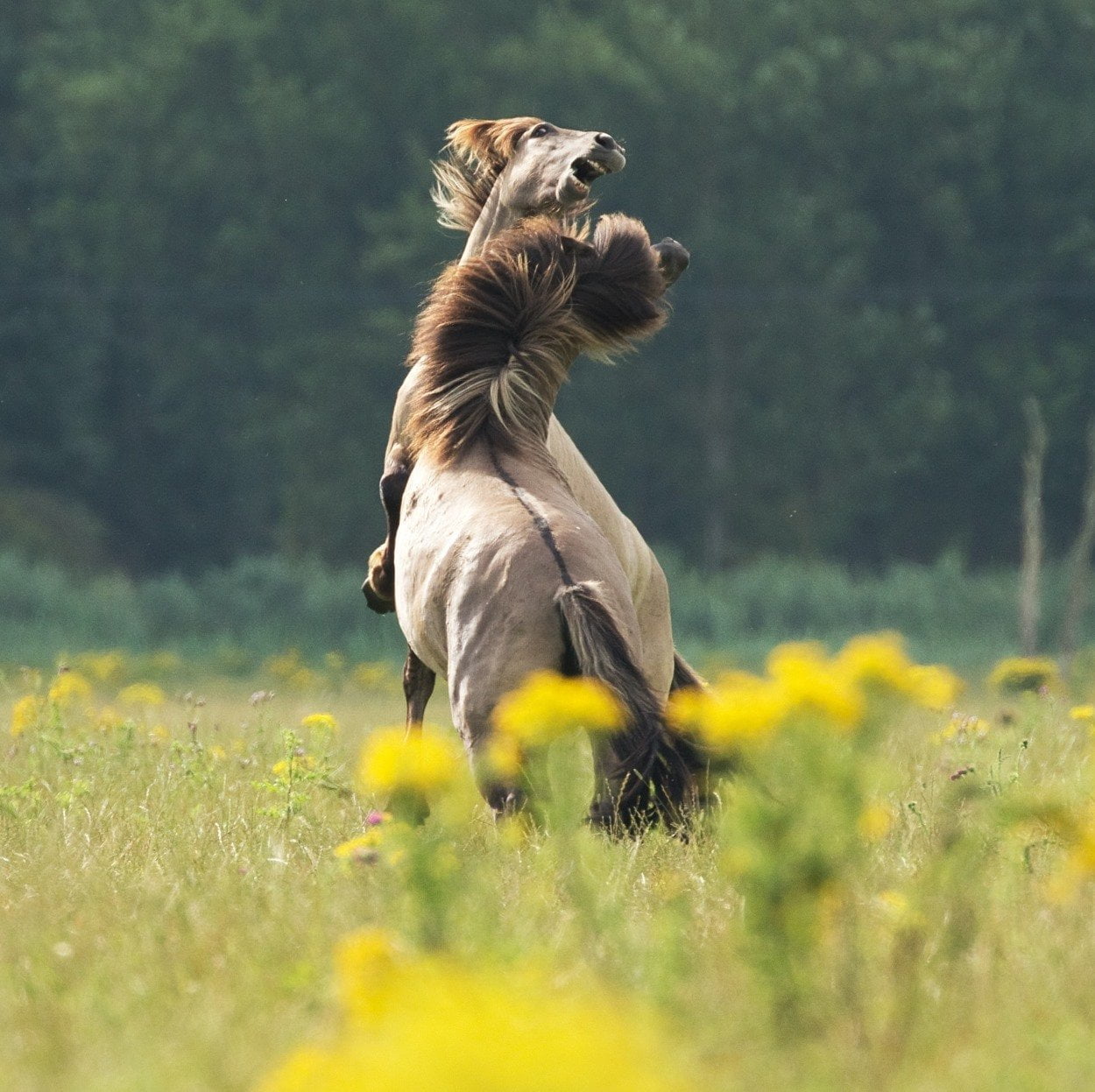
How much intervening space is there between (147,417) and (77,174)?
12.0 feet

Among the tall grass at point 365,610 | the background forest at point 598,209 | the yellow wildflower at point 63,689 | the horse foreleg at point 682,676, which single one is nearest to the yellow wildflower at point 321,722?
the horse foreleg at point 682,676

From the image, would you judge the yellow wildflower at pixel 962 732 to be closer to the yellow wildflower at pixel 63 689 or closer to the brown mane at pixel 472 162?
the brown mane at pixel 472 162

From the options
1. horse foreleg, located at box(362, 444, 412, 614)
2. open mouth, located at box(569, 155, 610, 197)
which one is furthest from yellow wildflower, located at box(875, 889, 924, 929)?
open mouth, located at box(569, 155, 610, 197)

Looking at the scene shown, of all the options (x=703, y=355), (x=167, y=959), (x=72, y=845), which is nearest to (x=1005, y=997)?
(x=167, y=959)

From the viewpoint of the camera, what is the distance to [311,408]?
2848 centimetres

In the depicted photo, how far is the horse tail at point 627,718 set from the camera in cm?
416

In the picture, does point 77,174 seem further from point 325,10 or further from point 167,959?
point 167,959

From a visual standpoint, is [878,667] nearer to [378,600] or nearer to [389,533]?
[389,533]

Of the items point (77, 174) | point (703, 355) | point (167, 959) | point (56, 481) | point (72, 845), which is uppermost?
point (167, 959)

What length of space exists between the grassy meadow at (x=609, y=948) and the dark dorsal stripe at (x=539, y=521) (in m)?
0.43

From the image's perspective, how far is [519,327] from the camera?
5148 mm

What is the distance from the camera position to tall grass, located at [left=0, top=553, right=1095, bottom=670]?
2200 cm

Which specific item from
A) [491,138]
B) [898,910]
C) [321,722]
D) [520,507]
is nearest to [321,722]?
[321,722]

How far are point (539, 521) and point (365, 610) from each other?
19.1 metres
